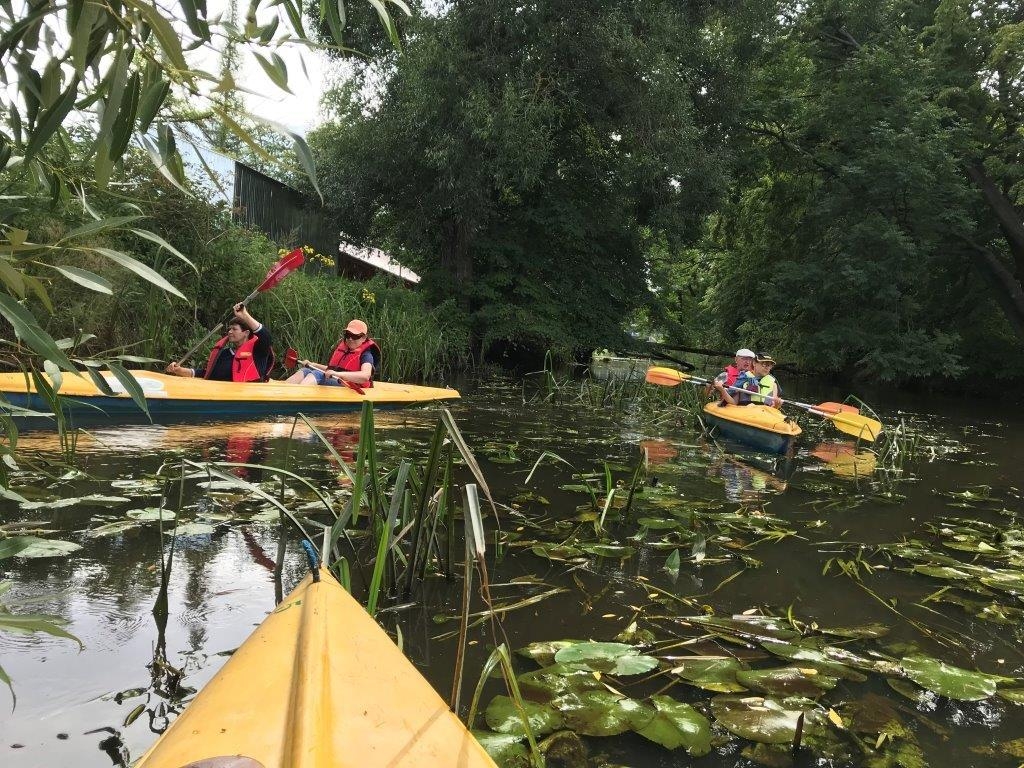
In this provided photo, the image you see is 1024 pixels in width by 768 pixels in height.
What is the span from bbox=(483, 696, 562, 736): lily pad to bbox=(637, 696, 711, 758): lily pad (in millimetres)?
227

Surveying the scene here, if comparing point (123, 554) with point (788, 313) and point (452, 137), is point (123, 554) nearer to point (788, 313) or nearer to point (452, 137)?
point (452, 137)

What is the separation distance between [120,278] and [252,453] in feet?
10.7

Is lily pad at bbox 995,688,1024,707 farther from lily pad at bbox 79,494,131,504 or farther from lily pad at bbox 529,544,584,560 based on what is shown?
lily pad at bbox 79,494,131,504

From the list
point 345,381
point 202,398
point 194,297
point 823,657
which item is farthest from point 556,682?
Answer: point 194,297

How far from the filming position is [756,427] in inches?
283

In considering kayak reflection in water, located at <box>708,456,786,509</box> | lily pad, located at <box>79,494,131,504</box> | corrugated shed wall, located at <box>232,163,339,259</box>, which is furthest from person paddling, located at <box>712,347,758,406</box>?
corrugated shed wall, located at <box>232,163,339,259</box>

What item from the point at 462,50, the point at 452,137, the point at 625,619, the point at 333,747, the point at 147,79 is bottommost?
the point at 625,619

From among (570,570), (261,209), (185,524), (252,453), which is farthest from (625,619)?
(261,209)

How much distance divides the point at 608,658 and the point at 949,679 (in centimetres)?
105

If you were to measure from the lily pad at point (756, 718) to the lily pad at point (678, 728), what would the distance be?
0.23 ft

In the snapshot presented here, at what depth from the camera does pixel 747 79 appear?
49.5 feet

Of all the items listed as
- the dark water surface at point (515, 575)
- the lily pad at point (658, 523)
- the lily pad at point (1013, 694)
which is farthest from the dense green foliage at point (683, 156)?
the lily pad at point (1013, 694)

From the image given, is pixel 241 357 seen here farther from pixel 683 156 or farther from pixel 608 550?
pixel 683 156

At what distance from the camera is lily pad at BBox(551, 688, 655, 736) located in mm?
1945
